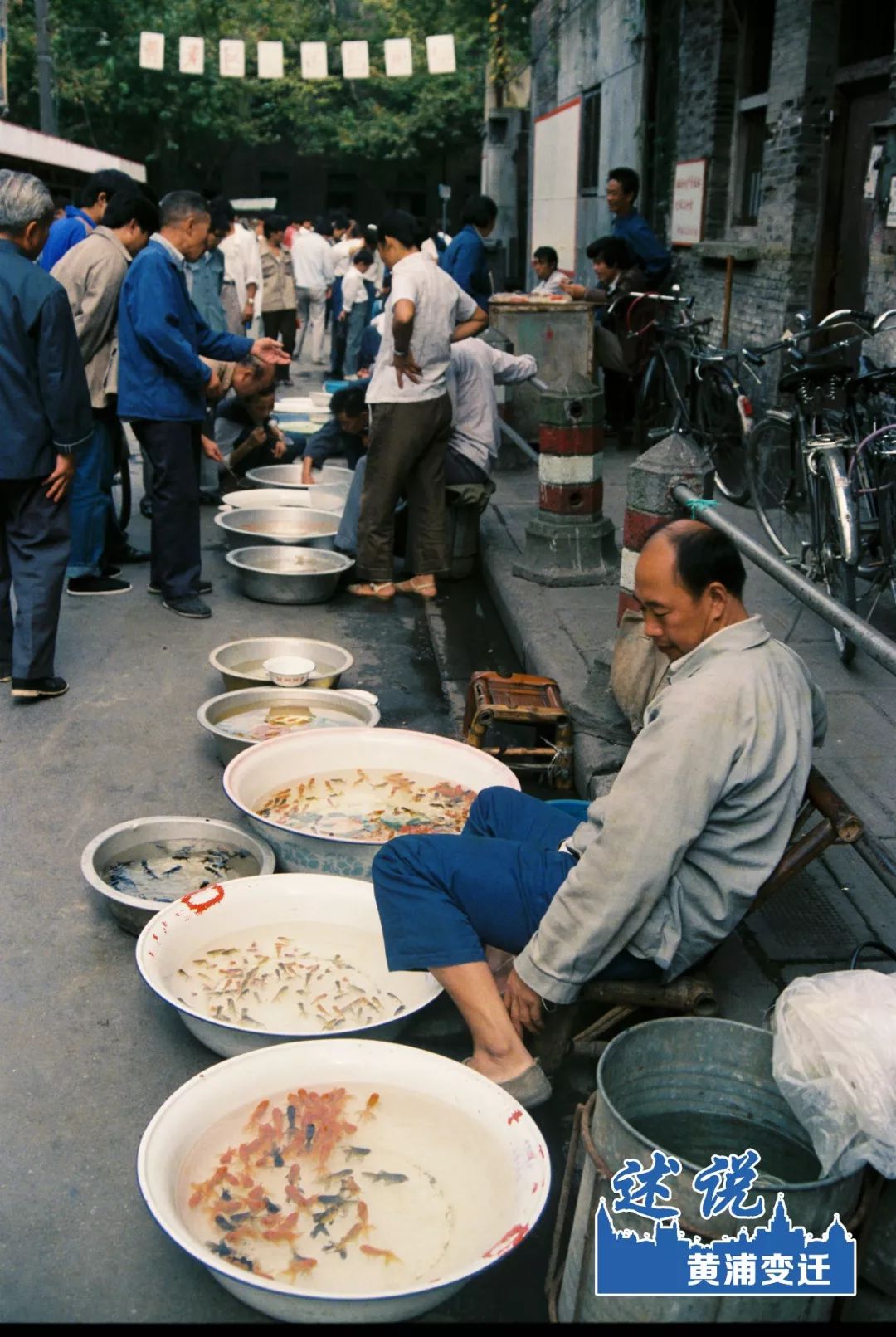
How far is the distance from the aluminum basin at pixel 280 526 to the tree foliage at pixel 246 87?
2558 cm

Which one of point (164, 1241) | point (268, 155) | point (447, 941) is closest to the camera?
point (164, 1241)

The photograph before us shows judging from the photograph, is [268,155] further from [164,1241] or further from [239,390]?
[164,1241]

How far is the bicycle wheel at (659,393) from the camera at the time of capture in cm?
1059

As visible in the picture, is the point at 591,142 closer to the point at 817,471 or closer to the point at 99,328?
the point at 99,328

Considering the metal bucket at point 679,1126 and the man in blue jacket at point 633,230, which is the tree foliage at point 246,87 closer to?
the man in blue jacket at point 633,230

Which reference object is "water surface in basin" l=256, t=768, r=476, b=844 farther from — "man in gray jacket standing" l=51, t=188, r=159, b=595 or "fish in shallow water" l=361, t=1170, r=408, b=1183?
"man in gray jacket standing" l=51, t=188, r=159, b=595

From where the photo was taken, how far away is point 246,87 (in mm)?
33781

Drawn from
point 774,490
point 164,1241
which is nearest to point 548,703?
point 164,1241

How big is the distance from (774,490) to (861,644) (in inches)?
211

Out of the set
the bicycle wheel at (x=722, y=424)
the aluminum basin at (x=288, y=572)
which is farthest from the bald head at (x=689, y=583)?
the bicycle wheel at (x=722, y=424)

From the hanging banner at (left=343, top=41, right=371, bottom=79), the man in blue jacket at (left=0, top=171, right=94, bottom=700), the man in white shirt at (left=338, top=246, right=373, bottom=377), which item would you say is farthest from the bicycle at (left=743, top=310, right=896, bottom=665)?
the hanging banner at (left=343, top=41, right=371, bottom=79)

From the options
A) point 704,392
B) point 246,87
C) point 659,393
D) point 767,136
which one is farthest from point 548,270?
point 246,87

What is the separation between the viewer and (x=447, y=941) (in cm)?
311

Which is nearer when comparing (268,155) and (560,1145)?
(560,1145)
